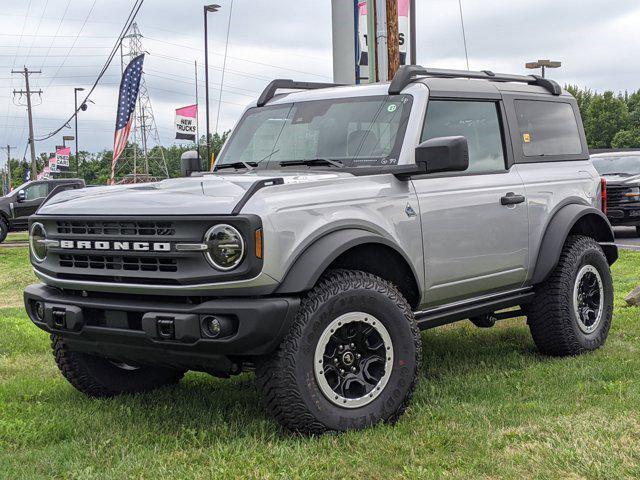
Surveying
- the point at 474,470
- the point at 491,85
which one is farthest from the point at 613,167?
the point at 474,470

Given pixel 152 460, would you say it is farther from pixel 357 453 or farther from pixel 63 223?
pixel 63 223

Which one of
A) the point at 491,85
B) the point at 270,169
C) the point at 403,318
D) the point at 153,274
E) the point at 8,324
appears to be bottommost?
the point at 8,324

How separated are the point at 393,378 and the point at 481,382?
3.64ft

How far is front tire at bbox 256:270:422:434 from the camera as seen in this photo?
3.96 metres

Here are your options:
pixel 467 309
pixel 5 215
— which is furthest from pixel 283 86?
pixel 5 215

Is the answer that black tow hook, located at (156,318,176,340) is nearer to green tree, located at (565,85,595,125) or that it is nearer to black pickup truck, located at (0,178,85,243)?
black pickup truck, located at (0,178,85,243)

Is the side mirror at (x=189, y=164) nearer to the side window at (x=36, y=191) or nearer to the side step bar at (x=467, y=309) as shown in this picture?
the side step bar at (x=467, y=309)

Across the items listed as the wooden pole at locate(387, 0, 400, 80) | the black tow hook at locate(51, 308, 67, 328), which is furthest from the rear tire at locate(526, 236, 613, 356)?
the wooden pole at locate(387, 0, 400, 80)

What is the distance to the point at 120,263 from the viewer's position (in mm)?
4133

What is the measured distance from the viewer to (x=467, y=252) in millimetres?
5074

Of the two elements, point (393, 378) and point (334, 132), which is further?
point (334, 132)

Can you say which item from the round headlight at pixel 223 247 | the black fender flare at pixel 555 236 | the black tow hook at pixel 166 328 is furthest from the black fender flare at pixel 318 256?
the black fender flare at pixel 555 236

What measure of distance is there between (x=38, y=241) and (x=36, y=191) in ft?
70.9

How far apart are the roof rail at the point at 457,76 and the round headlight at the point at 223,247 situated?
1829mm
